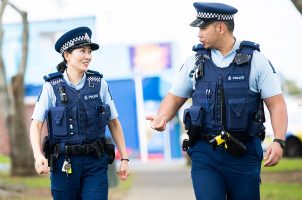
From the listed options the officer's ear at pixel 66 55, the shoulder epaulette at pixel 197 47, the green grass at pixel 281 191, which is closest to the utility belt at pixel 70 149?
the officer's ear at pixel 66 55

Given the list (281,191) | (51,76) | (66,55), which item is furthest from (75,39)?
(281,191)

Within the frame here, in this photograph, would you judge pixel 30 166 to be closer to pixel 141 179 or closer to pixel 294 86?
pixel 141 179

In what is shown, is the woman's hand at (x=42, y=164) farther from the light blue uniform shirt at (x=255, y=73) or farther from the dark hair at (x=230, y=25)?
the dark hair at (x=230, y=25)

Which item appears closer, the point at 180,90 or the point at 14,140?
the point at 180,90

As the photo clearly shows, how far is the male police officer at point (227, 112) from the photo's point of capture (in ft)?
17.9

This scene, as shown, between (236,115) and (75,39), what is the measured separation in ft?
4.61

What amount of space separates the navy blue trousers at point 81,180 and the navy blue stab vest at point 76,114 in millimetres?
152

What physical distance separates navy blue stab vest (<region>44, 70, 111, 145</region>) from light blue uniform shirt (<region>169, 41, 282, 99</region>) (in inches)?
26.6

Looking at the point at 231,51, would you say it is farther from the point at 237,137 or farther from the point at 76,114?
the point at 76,114

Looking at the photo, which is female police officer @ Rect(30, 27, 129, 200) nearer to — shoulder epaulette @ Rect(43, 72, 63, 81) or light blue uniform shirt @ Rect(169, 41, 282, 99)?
shoulder epaulette @ Rect(43, 72, 63, 81)

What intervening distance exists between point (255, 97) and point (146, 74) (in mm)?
29471

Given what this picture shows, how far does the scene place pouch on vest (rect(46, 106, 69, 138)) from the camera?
5754mm

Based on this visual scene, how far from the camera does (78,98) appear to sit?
585cm

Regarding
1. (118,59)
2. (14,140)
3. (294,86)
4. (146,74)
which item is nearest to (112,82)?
(146,74)
